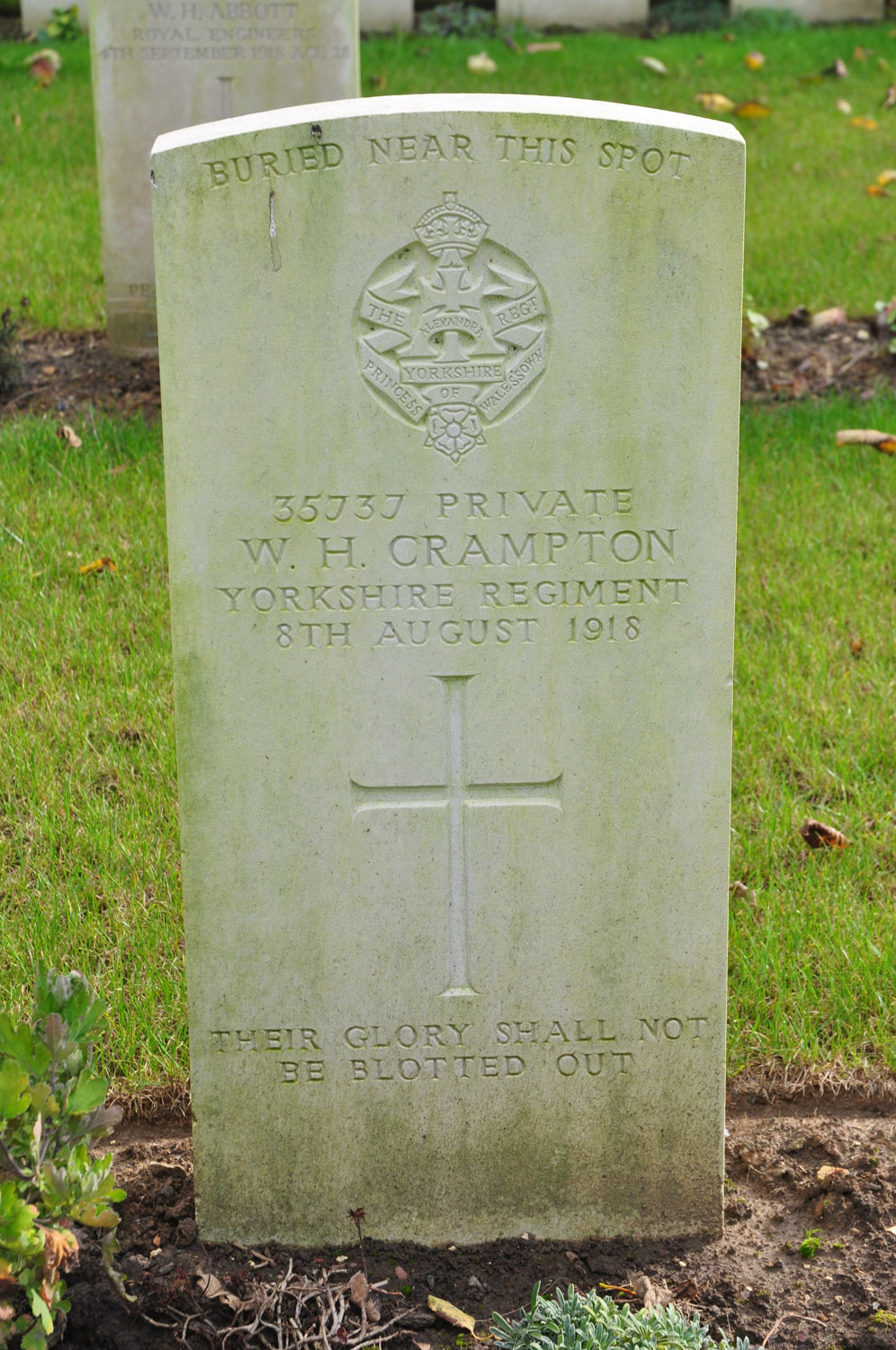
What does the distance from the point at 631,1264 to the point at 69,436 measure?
395 cm

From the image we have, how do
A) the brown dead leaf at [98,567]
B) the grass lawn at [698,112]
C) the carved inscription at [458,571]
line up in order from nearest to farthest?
1. the carved inscription at [458,571]
2. the brown dead leaf at [98,567]
3. the grass lawn at [698,112]

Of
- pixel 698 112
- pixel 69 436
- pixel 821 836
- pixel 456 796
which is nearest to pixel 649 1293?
pixel 456 796

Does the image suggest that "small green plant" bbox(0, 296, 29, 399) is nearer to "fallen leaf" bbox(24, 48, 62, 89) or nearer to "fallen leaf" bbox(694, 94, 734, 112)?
"fallen leaf" bbox(24, 48, 62, 89)

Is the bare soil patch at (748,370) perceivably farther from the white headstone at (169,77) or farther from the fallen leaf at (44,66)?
the fallen leaf at (44,66)

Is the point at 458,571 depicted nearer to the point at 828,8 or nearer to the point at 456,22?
the point at 456,22

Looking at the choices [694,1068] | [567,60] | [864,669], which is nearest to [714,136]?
[694,1068]

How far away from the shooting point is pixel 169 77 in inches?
255

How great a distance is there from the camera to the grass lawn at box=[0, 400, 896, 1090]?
312cm

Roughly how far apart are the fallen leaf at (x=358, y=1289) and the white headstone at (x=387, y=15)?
37.4 ft

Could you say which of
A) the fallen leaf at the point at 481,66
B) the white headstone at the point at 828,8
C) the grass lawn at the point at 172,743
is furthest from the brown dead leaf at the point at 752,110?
the grass lawn at the point at 172,743

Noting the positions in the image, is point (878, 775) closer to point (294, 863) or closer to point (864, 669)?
point (864, 669)

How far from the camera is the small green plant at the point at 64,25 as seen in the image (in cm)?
1160

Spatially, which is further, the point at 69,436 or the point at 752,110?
the point at 752,110

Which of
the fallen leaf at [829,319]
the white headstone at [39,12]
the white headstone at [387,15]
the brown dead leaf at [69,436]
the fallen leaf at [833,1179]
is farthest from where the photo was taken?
the white headstone at [387,15]
